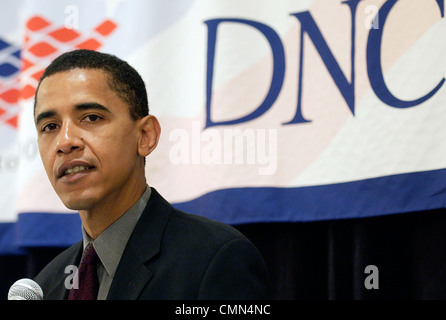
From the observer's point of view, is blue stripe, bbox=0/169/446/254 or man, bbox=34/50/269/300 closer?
man, bbox=34/50/269/300

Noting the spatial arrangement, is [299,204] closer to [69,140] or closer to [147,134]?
[147,134]

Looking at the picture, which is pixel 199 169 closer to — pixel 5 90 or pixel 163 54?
pixel 163 54

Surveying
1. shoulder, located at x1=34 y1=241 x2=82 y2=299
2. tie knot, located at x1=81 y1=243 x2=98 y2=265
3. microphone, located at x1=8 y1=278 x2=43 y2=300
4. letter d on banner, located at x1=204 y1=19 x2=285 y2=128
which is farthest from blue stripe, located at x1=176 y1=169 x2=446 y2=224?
microphone, located at x1=8 y1=278 x2=43 y2=300

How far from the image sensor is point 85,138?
107 cm

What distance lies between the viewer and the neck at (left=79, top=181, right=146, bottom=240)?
1.12 meters

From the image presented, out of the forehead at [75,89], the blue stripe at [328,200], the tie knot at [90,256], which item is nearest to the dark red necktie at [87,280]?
the tie knot at [90,256]

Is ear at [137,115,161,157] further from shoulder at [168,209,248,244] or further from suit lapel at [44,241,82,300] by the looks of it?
suit lapel at [44,241,82,300]

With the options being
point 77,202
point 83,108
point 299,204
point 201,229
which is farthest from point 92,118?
point 299,204

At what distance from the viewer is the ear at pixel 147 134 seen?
3.83ft

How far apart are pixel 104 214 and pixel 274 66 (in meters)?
0.77

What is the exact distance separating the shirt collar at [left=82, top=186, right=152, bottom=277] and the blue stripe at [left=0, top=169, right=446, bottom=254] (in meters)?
0.58

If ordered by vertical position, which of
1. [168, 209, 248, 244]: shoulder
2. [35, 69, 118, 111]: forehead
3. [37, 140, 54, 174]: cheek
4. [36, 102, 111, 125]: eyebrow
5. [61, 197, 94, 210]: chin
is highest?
[35, 69, 118, 111]: forehead

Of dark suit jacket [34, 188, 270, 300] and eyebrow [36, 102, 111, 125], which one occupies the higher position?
eyebrow [36, 102, 111, 125]
